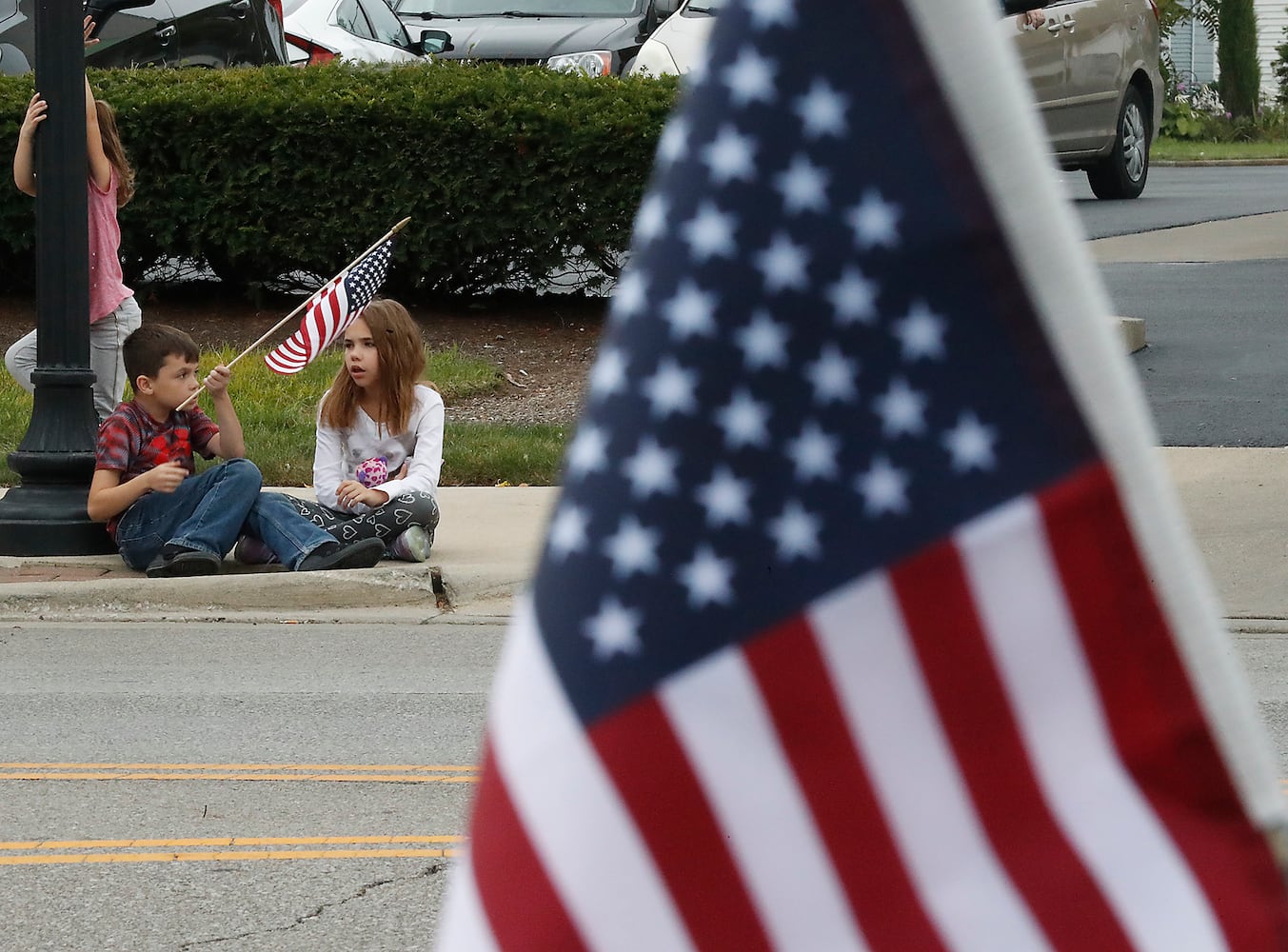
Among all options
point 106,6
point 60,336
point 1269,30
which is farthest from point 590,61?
point 1269,30

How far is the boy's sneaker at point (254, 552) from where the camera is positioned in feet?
26.0

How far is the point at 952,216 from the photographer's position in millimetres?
1132

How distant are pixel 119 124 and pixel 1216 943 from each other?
11919mm

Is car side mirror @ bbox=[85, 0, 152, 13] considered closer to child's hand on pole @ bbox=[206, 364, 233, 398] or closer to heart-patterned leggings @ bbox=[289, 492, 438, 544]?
child's hand on pole @ bbox=[206, 364, 233, 398]

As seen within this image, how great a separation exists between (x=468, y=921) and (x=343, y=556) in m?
6.52

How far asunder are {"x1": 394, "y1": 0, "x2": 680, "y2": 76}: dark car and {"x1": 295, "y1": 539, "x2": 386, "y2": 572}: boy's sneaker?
7.03 metres

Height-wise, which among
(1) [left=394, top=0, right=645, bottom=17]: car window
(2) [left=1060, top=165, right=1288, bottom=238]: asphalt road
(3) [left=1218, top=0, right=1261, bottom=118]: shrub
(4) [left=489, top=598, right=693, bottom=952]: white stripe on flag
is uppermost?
(4) [left=489, top=598, right=693, bottom=952]: white stripe on flag

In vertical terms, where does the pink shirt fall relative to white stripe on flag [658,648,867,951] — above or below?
below

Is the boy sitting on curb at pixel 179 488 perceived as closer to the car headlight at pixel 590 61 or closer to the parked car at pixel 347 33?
the car headlight at pixel 590 61

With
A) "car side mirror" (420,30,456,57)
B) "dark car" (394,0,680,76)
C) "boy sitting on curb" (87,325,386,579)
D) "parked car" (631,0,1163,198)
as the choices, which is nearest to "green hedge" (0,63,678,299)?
"dark car" (394,0,680,76)

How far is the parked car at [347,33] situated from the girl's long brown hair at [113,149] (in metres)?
7.03

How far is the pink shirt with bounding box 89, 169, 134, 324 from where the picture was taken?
8.58 m

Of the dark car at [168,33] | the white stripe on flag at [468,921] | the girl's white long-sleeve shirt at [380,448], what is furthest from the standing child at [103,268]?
the white stripe on flag at [468,921]

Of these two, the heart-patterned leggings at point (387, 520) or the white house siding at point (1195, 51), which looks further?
the white house siding at point (1195, 51)
